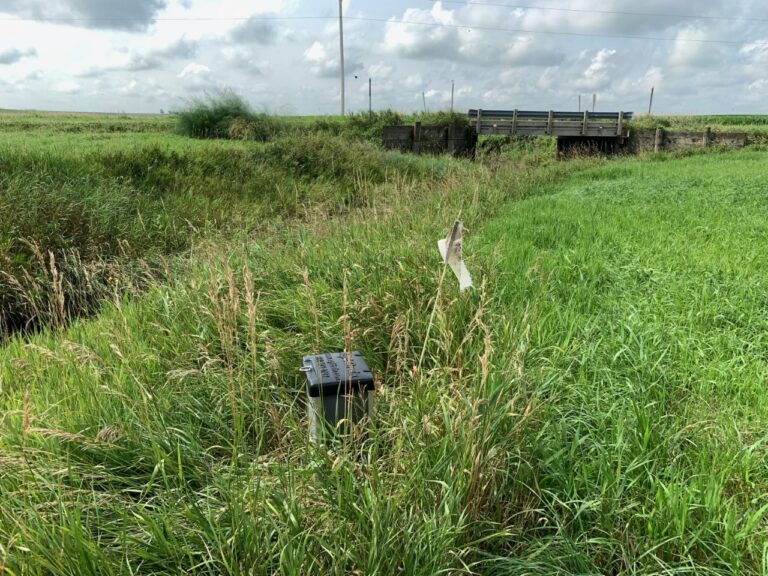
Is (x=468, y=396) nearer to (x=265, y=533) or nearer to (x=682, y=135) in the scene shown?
(x=265, y=533)

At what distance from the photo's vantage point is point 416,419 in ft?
6.43

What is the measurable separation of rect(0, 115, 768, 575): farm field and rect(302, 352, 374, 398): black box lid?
0.15m

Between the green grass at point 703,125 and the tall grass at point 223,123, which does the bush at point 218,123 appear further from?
the green grass at point 703,125

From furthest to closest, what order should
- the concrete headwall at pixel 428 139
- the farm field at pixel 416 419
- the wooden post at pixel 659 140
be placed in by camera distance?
the concrete headwall at pixel 428 139, the wooden post at pixel 659 140, the farm field at pixel 416 419

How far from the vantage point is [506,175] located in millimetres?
11766

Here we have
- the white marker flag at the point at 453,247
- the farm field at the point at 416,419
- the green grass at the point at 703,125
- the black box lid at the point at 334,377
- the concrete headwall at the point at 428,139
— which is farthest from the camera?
the concrete headwall at the point at 428,139

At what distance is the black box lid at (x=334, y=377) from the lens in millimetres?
1851

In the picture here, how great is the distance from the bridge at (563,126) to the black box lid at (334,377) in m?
25.5

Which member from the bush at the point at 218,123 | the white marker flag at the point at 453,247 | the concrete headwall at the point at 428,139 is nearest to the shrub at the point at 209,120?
the bush at the point at 218,123

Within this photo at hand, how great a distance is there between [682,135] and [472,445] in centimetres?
2657

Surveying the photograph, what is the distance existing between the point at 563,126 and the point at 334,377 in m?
26.9

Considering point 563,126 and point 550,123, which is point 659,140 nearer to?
point 563,126

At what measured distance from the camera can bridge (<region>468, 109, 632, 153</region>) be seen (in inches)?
997

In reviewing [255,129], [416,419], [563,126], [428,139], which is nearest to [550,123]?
[563,126]
